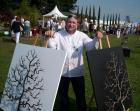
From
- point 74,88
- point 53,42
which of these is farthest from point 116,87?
point 53,42

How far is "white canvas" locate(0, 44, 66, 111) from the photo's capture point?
5957mm

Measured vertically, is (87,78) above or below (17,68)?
below

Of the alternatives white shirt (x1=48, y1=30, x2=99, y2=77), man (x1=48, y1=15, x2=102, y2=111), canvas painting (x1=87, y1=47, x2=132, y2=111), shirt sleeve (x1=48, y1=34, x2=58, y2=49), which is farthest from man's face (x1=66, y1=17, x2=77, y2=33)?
canvas painting (x1=87, y1=47, x2=132, y2=111)

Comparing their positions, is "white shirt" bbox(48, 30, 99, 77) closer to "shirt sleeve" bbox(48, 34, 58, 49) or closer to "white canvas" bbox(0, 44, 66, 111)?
"shirt sleeve" bbox(48, 34, 58, 49)

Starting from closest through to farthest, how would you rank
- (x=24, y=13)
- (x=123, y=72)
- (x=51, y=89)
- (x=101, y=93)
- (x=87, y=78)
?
(x=51, y=89) < (x=101, y=93) < (x=123, y=72) < (x=87, y=78) < (x=24, y=13)

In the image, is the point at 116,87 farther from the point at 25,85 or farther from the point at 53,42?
the point at 25,85

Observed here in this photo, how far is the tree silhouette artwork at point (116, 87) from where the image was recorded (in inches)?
258

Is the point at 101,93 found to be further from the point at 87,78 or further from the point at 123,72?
the point at 87,78

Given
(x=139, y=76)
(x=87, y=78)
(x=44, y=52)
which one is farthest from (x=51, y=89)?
(x=139, y=76)

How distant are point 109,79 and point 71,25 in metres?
1.12

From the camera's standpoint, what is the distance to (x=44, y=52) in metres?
6.30

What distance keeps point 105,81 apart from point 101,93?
224mm

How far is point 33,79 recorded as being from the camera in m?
6.35

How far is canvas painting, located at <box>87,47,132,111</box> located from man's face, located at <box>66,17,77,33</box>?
0.47 m
